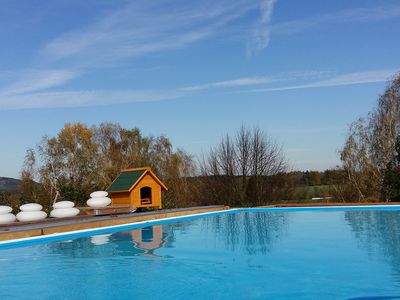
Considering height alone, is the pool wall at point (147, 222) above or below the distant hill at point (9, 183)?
below

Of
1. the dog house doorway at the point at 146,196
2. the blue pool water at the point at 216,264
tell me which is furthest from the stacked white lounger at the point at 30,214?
the dog house doorway at the point at 146,196

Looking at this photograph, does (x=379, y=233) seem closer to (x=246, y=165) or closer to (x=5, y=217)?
(x=5, y=217)

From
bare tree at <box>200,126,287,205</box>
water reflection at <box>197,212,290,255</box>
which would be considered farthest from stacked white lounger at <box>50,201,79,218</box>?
bare tree at <box>200,126,287,205</box>

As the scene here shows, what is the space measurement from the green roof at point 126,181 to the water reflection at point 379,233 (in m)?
7.36

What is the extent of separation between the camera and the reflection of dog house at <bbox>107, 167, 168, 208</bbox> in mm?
15141

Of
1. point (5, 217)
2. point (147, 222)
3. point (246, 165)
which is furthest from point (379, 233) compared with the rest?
point (246, 165)

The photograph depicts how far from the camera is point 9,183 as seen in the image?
21.4 metres

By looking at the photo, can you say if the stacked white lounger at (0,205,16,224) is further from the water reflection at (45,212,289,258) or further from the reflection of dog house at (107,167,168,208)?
the reflection of dog house at (107,167,168,208)

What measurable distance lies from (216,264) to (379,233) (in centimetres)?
468

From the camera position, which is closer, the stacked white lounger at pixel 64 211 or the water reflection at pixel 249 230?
the water reflection at pixel 249 230

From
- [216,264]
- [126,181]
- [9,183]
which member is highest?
[9,183]

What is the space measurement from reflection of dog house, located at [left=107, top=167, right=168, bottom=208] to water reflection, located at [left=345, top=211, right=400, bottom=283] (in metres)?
6.91

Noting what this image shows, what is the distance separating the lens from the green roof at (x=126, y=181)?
1521 centimetres

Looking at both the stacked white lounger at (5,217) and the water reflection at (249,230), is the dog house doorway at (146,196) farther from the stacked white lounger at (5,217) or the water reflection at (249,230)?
the stacked white lounger at (5,217)
